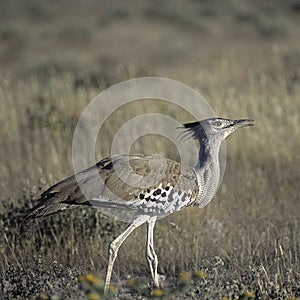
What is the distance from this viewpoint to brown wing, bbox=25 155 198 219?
151 inches

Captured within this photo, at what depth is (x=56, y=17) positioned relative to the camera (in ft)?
73.3

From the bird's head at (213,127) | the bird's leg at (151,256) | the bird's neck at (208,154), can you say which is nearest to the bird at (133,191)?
the bird's leg at (151,256)

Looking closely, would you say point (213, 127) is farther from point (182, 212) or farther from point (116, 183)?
point (182, 212)

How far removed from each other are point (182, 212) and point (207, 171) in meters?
1.08

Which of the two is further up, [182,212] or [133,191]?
[133,191]

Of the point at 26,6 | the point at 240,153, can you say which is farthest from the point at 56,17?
the point at 240,153

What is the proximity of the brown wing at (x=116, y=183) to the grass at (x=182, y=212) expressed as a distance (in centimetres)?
40

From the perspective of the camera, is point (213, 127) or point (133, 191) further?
point (213, 127)

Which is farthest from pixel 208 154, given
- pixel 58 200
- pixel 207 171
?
pixel 58 200

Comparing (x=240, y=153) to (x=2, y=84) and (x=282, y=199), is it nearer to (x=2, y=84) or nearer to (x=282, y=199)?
(x=282, y=199)

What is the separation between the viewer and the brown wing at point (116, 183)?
12.6 feet

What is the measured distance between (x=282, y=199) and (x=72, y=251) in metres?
1.95

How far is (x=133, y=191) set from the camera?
3891mm

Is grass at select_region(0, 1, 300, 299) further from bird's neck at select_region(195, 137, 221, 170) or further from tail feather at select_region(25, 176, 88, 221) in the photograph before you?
bird's neck at select_region(195, 137, 221, 170)
